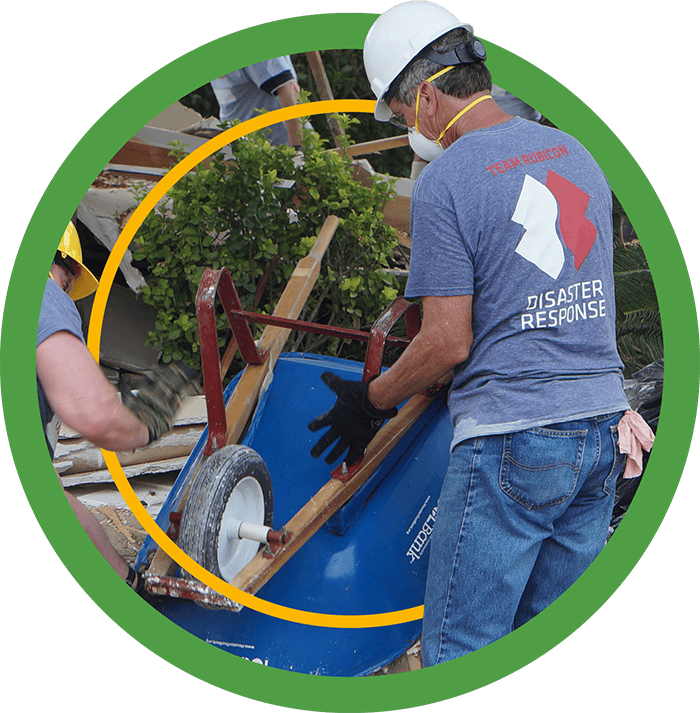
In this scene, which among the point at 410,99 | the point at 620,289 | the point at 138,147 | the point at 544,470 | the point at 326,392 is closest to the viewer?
the point at 544,470

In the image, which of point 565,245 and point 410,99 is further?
point 410,99

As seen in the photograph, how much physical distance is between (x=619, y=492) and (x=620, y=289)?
1136mm

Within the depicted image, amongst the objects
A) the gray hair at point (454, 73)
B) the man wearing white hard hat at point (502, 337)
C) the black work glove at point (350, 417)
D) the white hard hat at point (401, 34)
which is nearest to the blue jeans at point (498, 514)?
the man wearing white hard hat at point (502, 337)

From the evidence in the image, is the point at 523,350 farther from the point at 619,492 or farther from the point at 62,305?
the point at 619,492

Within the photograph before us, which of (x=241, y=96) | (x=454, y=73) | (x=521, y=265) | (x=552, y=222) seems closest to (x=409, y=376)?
(x=521, y=265)

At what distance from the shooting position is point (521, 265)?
1.60 meters

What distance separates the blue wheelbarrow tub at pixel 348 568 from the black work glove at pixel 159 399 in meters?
0.66

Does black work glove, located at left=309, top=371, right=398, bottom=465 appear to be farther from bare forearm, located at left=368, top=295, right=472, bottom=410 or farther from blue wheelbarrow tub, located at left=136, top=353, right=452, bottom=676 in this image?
blue wheelbarrow tub, located at left=136, top=353, right=452, bottom=676

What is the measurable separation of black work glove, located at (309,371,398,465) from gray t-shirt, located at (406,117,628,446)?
377mm

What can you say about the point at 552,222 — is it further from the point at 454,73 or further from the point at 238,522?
the point at 238,522

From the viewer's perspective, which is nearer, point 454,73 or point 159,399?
point 454,73

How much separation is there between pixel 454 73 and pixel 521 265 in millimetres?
612

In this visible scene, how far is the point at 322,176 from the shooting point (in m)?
3.52

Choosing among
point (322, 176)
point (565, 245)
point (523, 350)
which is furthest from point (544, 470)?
point (322, 176)
